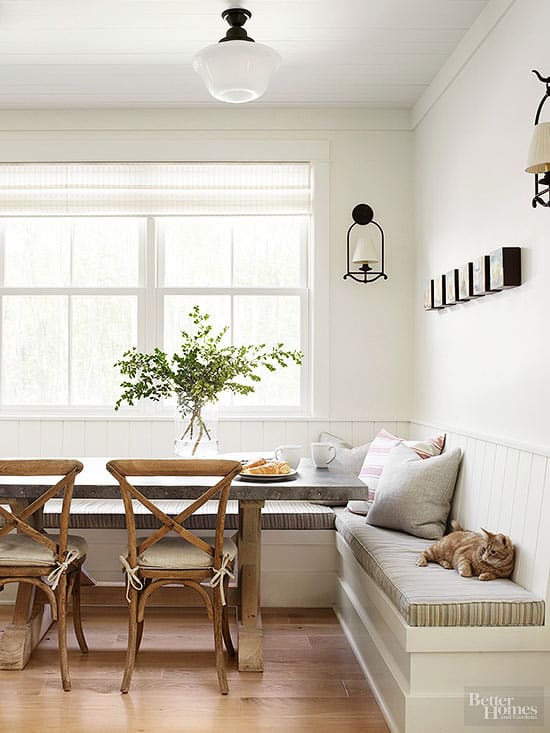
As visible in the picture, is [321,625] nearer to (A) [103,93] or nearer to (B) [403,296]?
(B) [403,296]

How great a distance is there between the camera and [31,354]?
4.80 metres

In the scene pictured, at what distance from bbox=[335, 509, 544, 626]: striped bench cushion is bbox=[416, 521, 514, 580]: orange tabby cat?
0.03m

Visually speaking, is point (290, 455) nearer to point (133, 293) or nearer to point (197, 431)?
point (197, 431)

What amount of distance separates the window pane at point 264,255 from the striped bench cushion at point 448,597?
2200 millimetres

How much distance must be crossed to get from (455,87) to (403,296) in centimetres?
128

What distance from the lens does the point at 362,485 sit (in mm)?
3086

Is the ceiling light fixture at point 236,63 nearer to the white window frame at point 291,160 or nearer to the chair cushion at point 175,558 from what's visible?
the white window frame at point 291,160

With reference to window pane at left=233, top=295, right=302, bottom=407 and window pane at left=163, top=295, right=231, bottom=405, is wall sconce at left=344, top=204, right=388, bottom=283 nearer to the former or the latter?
window pane at left=233, top=295, right=302, bottom=407

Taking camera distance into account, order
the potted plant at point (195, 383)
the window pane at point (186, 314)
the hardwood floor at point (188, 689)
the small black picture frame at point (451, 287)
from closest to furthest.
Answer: the hardwood floor at point (188, 689) → the potted plant at point (195, 383) → the small black picture frame at point (451, 287) → the window pane at point (186, 314)

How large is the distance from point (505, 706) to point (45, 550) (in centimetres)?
177

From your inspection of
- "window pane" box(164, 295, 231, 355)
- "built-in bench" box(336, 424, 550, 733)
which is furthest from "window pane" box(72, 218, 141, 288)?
"built-in bench" box(336, 424, 550, 733)

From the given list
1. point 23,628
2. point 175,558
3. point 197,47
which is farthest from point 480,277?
point 23,628

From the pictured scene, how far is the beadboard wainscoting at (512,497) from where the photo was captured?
260cm

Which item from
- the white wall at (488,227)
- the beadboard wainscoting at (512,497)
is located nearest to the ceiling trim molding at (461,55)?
the white wall at (488,227)
